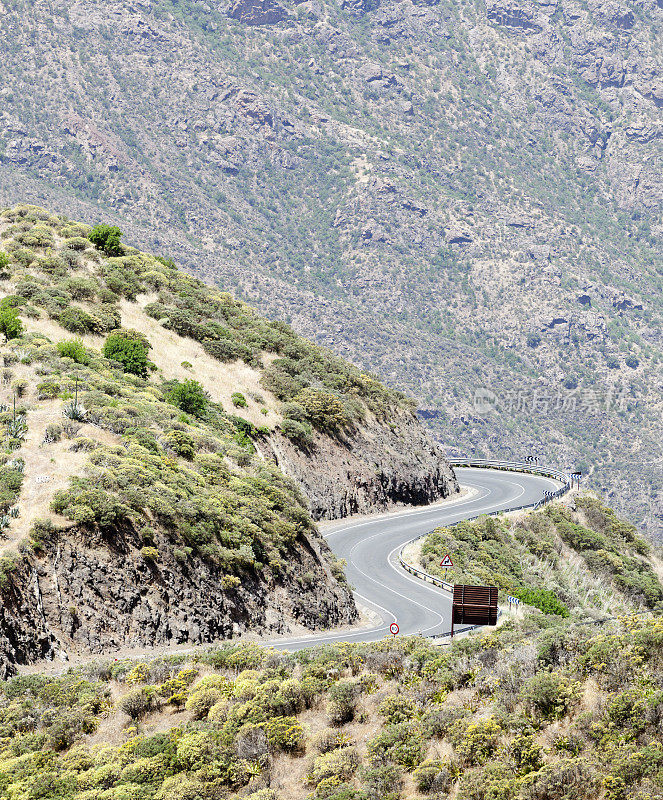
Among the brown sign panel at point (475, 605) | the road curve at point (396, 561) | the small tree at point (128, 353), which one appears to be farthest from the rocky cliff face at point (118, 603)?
the small tree at point (128, 353)

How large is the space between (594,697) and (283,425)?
32479 mm

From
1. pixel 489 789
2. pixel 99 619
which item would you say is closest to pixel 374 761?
pixel 489 789

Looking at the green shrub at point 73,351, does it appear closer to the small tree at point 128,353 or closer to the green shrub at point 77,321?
the small tree at point 128,353

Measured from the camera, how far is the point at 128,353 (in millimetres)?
41125

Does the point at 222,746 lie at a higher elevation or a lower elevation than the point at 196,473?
lower

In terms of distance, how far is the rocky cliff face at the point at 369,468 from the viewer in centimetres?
4584

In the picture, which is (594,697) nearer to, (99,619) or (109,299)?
(99,619)

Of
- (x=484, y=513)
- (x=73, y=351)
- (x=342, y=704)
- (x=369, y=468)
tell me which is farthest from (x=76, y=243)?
(x=342, y=704)

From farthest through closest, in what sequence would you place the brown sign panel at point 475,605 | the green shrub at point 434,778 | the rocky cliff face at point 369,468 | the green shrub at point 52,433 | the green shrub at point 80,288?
1. the rocky cliff face at point 369,468
2. the green shrub at point 80,288
3. the green shrub at point 52,433
4. the brown sign panel at point 475,605
5. the green shrub at point 434,778

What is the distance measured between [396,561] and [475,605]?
19.1m

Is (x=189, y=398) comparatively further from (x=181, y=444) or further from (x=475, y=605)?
(x=475, y=605)

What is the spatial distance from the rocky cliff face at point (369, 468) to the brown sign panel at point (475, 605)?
71.9 ft

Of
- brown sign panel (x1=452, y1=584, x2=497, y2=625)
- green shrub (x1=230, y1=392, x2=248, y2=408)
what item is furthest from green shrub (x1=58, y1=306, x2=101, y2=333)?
brown sign panel (x1=452, y1=584, x2=497, y2=625)

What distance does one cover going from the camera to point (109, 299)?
47.1 m
